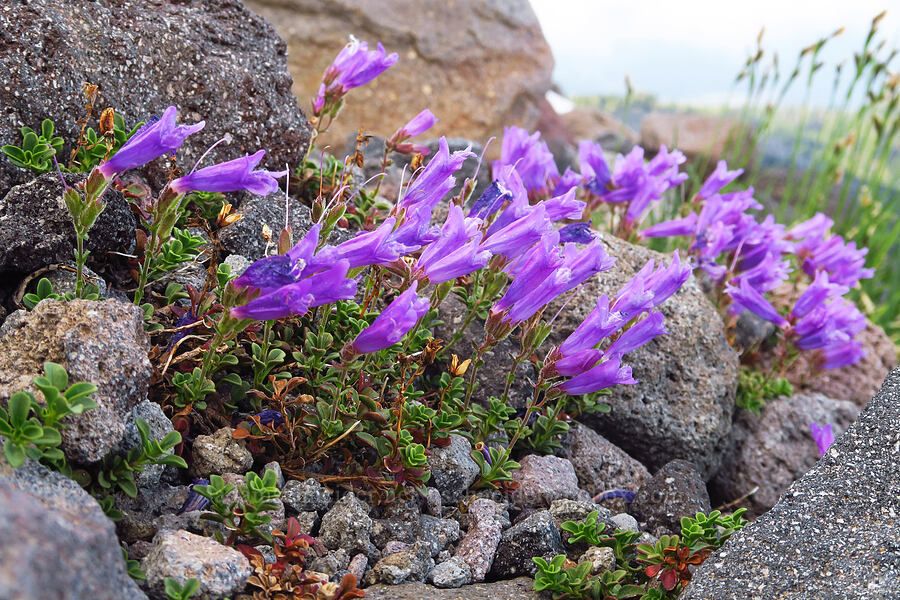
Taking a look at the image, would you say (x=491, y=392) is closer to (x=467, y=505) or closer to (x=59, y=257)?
(x=467, y=505)

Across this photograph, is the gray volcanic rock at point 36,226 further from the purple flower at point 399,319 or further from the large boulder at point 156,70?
the purple flower at point 399,319

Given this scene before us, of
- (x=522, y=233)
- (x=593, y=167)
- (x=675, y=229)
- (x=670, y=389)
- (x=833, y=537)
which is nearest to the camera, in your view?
(x=833, y=537)

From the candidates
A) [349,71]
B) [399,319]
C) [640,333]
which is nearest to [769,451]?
[640,333]

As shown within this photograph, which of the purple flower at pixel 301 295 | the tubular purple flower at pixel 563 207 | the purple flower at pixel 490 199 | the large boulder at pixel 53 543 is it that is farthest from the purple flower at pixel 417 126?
the large boulder at pixel 53 543

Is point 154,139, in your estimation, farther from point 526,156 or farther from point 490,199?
point 526,156

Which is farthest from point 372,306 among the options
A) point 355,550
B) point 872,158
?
point 872,158

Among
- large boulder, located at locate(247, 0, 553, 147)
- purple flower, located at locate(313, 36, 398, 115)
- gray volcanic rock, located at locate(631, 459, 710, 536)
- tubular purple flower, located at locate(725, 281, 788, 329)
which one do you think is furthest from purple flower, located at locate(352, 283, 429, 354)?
large boulder, located at locate(247, 0, 553, 147)

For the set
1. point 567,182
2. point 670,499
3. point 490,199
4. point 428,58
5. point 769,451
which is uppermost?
point 490,199
